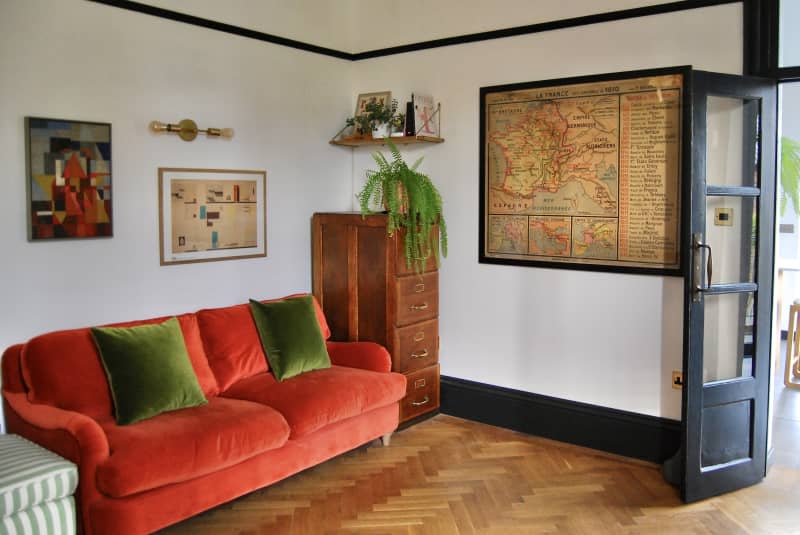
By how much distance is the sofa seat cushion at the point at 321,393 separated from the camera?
357 centimetres

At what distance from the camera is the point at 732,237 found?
12.1ft

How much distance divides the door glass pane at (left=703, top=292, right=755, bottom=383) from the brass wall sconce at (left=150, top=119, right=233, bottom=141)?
9.32 feet

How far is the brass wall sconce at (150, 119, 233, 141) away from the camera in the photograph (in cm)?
395

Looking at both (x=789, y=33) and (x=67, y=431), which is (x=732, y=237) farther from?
(x=67, y=431)

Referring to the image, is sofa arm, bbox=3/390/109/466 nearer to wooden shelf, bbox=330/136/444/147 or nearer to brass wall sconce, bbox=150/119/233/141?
brass wall sconce, bbox=150/119/233/141

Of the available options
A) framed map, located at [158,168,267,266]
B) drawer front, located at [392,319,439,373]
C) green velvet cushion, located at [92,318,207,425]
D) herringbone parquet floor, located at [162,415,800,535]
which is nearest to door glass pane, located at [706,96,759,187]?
herringbone parquet floor, located at [162,415,800,535]

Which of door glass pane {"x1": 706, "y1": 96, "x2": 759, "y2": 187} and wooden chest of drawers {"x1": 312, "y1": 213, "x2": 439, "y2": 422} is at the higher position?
door glass pane {"x1": 706, "y1": 96, "x2": 759, "y2": 187}

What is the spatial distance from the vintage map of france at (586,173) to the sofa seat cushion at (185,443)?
1932mm

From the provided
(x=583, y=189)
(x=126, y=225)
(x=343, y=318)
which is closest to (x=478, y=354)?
(x=343, y=318)

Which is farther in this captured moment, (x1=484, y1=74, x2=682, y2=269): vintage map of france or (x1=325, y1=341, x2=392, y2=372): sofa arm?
(x1=325, y1=341, x2=392, y2=372): sofa arm

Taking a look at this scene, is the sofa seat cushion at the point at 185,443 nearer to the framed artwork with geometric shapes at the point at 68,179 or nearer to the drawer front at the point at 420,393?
the framed artwork with geometric shapes at the point at 68,179

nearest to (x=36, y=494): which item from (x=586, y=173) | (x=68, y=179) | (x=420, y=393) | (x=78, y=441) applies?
(x=78, y=441)

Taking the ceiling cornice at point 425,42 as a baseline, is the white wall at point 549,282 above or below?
below

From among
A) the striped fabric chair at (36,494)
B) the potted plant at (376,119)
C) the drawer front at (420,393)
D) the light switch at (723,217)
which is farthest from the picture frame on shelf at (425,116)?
the striped fabric chair at (36,494)
